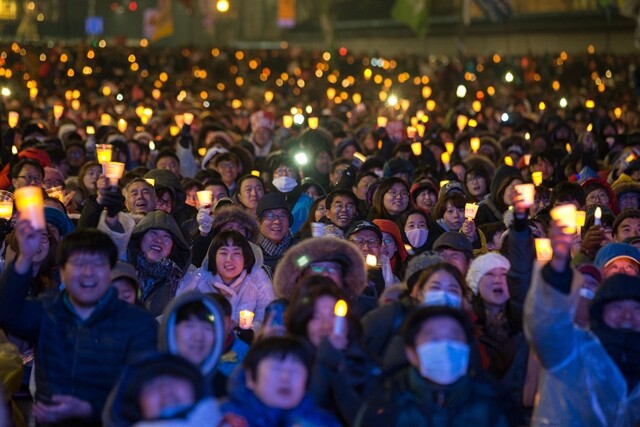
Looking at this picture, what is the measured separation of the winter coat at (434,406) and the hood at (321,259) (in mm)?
1811

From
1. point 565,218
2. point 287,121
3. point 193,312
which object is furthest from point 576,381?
point 287,121

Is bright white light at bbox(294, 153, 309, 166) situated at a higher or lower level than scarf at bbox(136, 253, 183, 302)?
higher

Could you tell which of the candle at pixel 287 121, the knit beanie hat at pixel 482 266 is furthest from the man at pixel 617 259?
the candle at pixel 287 121

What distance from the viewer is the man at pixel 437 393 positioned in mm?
5559

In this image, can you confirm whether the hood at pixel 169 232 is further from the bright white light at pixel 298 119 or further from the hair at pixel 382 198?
the bright white light at pixel 298 119

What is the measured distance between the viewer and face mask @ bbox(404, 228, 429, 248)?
10.9 meters

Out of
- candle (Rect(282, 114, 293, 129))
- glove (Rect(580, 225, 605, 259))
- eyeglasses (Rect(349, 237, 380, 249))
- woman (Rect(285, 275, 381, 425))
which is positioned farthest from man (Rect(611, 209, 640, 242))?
candle (Rect(282, 114, 293, 129))

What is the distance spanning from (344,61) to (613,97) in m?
8.65

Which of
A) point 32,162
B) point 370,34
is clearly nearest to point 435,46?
point 370,34

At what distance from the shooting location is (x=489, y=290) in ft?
25.7

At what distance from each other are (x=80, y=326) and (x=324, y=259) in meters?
1.62

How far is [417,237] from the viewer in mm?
10930

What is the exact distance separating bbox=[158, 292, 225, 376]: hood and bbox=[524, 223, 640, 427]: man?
130cm

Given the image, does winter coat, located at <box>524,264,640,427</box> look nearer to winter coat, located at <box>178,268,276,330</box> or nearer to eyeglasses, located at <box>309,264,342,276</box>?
eyeglasses, located at <box>309,264,342,276</box>
